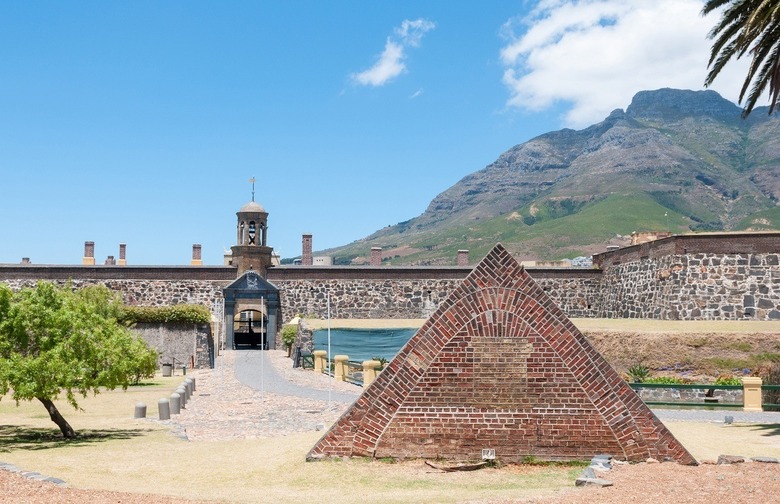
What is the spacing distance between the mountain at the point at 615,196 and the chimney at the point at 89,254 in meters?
76.1

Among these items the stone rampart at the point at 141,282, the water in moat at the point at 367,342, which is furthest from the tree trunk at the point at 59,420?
the stone rampart at the point at 141,282

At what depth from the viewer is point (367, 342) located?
34562mm

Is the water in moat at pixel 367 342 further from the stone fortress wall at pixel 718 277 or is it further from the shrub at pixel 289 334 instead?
the stone fortress wall at pixel 718 277

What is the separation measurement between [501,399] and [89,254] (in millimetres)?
41720

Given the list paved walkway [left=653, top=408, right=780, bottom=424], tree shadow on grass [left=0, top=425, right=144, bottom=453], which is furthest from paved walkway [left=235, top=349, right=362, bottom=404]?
paved walkway [left=653, top=408, right=780, bottom=424]

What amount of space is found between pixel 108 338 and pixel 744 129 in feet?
654

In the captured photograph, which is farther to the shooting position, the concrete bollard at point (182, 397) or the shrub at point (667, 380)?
the shrub at point (667, 380)

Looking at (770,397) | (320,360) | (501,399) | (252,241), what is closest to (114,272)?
(252,241)

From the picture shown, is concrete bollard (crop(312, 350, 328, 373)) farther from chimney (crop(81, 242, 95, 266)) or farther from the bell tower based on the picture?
chimney (crop(81, 242, 95, 266))

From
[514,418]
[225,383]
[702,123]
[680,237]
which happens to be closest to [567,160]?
[702,123]

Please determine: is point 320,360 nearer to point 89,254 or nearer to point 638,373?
point 638,373

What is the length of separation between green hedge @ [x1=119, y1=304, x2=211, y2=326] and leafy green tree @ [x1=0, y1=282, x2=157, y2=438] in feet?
69.6

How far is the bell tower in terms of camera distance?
146 feet

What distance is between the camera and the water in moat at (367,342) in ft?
112
